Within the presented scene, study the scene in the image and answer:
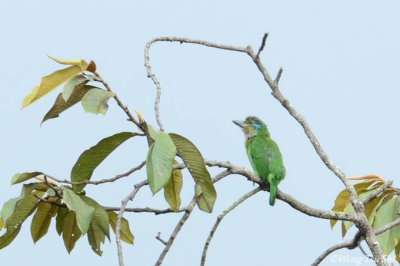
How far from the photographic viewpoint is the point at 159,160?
2.54m

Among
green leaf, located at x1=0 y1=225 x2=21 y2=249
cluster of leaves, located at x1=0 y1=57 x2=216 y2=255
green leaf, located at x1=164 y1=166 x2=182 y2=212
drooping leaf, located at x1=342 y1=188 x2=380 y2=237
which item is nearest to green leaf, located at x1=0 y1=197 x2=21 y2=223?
cluster of leaves, located at x1=0 y1=57 x2=216 y2=255

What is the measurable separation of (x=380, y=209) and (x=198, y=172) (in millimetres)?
1181

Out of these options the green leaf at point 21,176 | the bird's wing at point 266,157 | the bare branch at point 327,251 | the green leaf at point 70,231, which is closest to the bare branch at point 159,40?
the green leaf at point 21,176

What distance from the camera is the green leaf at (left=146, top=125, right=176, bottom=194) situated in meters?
2.46

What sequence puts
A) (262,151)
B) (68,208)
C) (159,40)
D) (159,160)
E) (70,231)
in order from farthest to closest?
(262,151), (70,231), (159,40), (68,208), (159,160)

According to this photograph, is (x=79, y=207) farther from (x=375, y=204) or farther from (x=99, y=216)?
(x=375, y=204)

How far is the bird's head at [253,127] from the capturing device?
540 cm

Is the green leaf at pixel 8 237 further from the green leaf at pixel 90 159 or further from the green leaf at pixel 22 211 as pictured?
the green leaf at pixel 90 159

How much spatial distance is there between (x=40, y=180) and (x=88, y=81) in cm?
50

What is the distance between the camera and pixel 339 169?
343 centimetres

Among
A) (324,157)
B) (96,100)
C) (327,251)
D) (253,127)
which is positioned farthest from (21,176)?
(253,127)

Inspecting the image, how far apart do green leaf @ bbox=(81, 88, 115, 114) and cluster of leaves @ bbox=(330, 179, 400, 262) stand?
4.97 ft

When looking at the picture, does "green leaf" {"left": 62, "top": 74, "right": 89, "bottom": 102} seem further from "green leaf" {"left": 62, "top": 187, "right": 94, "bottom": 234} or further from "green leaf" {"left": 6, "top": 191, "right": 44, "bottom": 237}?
"green leaf" {"left": 6, "top": 191, "right": 44, "bottom": 237}

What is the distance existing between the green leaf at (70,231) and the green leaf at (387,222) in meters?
1.51
